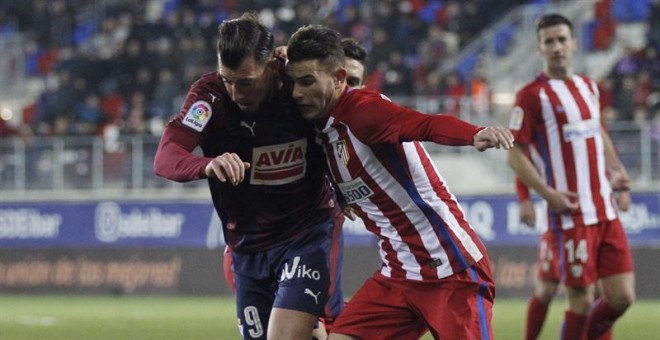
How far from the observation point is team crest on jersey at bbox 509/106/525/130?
8469mm

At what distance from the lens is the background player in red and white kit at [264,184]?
229 inches

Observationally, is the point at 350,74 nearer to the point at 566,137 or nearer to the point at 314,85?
the point at 314,85

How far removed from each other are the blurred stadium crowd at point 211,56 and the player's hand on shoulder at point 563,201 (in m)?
9.48

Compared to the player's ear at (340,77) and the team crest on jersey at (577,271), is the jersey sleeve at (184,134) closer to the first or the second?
the player's ear at (340,77)

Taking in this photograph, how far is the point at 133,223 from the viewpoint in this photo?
58.7ft

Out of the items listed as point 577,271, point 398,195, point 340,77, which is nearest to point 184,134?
point 340,77

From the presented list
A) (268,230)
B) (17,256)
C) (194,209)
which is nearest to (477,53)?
(194,209)

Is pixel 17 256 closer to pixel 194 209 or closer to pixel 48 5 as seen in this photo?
pixel 194 209

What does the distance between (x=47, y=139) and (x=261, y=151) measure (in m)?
13.2

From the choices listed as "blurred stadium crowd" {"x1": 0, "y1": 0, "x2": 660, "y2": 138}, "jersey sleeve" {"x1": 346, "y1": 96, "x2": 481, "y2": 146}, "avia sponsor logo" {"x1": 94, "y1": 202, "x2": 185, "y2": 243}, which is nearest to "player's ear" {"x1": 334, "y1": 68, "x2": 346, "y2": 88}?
"jersey sleeve" {"x1": 346, "y1": 96, "x2": 481, "y2": 146}

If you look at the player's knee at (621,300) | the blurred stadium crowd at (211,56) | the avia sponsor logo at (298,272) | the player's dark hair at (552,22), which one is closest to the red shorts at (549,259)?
the player's knee at (621,300)

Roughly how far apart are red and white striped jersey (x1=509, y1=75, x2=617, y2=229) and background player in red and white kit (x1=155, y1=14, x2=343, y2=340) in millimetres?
2355

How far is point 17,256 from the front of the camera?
59.4ft

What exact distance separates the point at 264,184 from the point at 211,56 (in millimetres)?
15995
